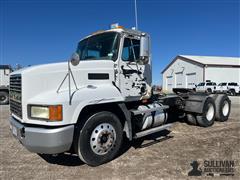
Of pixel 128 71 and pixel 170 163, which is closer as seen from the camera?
pixel 170 163

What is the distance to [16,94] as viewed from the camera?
4.60 metres

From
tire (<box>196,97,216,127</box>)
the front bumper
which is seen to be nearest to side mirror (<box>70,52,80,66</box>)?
the front bumper

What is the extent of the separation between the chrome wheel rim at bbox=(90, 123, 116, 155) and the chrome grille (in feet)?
4.89

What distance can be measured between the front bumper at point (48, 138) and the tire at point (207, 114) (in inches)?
221

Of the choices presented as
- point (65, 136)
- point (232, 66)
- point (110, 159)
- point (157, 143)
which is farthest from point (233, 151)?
point (232, 66)

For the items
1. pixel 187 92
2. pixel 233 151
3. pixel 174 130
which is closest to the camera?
pixel 233 151

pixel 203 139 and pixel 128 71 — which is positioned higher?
pixel 128 71

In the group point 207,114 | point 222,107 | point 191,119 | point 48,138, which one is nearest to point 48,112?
point 48,138

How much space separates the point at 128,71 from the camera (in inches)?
223

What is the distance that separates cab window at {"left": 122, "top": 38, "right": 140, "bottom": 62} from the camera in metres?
5.58

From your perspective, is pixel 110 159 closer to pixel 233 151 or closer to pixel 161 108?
pixel 161 108

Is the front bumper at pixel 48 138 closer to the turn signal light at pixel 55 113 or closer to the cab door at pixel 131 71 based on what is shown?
the turn signal light at pixel 55 113

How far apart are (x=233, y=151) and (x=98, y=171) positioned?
11.1 feet

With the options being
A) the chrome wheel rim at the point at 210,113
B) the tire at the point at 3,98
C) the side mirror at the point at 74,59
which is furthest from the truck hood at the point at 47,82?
the tire at the point at 3,98
